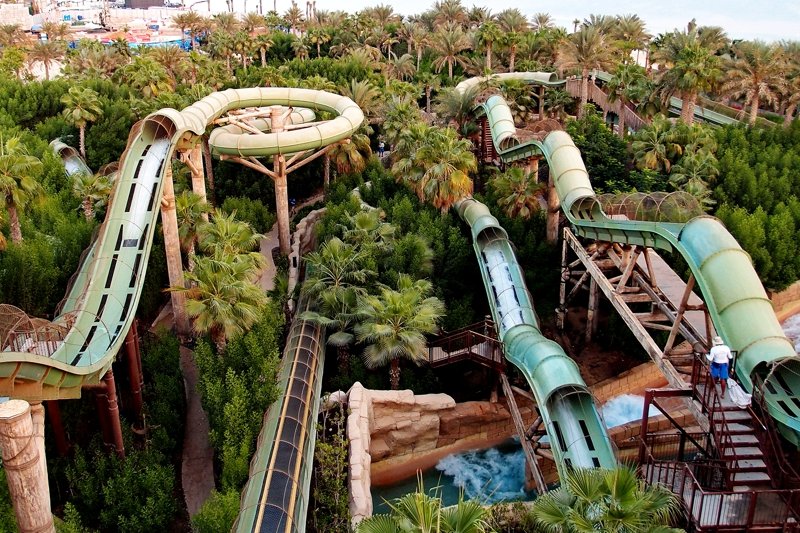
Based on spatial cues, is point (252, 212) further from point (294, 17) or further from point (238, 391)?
point (294, 17)

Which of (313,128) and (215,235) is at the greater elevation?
(313,128)

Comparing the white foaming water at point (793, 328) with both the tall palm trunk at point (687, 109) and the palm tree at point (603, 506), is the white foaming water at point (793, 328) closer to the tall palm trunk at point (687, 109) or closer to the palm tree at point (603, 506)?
the tall palm trunk at point (687, 109)

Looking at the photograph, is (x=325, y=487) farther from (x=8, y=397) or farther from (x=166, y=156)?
(x=166, y=156)

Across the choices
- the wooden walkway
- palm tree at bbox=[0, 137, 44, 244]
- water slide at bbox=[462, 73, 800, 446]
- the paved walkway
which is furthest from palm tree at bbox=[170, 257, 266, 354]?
the wooden walkway

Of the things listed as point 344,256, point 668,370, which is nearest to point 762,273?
point 668,370

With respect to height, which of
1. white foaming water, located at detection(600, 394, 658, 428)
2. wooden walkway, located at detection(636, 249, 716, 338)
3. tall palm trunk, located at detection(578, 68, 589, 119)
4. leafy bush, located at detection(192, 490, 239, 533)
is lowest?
white foaming water, located at detection(600, 394, 658, 428)

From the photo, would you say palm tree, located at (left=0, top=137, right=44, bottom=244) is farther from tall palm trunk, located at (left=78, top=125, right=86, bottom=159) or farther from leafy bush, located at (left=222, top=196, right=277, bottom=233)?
tall palm trunk, located at (left=78, top=125, right=86, bottom=159)
